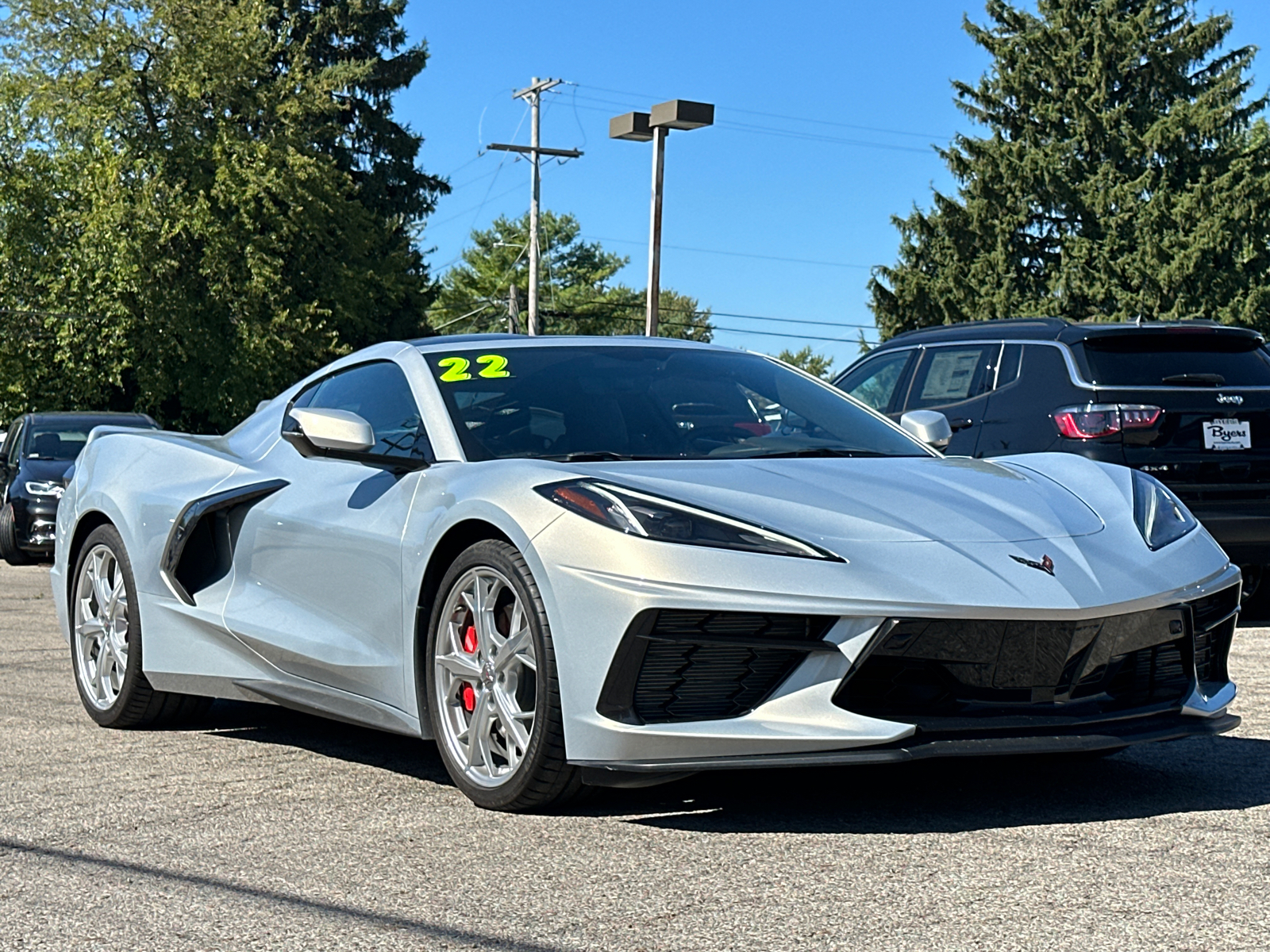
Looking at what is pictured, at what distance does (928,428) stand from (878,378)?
491 cm

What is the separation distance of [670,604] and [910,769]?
1.33 m

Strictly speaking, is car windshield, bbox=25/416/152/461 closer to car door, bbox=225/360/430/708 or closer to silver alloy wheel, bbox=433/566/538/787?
car door, bbox=225/360/430/708

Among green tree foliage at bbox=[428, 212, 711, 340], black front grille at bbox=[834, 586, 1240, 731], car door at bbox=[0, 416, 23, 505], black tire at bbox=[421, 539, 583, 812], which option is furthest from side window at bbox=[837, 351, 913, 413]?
green tree foliage at bbox=[428, 212, 711, 340]

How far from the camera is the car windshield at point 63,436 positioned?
56.2 ft

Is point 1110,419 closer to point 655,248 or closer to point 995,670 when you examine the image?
point 995,670

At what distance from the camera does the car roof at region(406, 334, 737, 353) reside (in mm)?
5504

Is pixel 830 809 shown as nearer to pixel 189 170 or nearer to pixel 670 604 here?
pixel 670 604

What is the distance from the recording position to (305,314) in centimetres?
4491

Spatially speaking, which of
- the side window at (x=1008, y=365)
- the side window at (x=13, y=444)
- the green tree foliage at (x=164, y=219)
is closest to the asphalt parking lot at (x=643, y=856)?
the side window at (x=1008, y=365)

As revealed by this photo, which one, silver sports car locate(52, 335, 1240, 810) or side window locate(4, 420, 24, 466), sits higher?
silver sports car locate(52, 335, 1240, 810)

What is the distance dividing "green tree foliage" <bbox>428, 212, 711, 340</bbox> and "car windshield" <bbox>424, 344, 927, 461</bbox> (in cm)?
8400

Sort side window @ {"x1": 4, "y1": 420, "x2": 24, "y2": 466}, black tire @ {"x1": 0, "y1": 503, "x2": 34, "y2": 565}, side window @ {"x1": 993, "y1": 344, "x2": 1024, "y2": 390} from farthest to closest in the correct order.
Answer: side window @ {"x1": 4, "y1": 420, "x2": 24, "y2": 466}, black tire @ {"x1": 0, "y1": 503, "x2": 34, "y2": 565}, side window @ {"x1": 993, "y1": 344, "x2": 1024, "y2": 390}

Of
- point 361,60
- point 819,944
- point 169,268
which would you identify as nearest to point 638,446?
point 819,944

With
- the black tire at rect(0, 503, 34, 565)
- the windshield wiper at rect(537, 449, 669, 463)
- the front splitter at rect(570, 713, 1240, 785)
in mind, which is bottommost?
the black tire at rect(0, 503, 34, 565)
